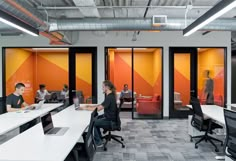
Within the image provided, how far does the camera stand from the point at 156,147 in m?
4.62

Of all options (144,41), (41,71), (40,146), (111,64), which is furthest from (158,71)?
(40,146)

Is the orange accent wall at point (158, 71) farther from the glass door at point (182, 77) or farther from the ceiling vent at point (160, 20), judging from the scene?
the ceiling vent at point (160, 20)

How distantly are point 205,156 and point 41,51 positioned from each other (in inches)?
316

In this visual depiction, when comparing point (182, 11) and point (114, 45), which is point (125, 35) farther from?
point (182, 11)

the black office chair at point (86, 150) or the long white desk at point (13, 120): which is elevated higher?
the long white desk at point (13, 120)

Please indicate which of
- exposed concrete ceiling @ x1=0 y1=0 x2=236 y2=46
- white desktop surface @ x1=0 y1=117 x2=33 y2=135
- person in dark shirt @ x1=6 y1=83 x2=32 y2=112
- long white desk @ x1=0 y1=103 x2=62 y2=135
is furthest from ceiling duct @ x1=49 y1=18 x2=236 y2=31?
white desktop surface @ x1=0 y1=117 x2=33 y2=135

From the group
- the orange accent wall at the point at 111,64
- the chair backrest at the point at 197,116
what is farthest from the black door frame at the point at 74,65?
the chair backrest at the point at 197,116

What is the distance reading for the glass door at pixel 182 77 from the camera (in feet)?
24.9

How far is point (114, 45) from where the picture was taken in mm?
7492

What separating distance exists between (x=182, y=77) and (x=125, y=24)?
11.3 ft

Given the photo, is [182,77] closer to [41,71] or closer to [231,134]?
[231,134]

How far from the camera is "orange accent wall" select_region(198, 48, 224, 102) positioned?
302 inches

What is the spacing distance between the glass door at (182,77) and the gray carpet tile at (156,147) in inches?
48.6

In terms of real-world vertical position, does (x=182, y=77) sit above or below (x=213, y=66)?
below
